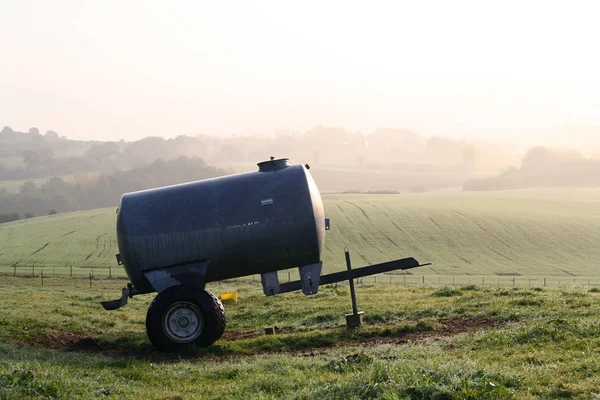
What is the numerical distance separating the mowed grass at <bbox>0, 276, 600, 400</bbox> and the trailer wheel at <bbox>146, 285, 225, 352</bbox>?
0.44 m

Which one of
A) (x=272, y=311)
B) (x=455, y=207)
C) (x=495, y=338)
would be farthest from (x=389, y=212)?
(x=495, y=338)

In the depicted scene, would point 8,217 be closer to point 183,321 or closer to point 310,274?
point 183,321

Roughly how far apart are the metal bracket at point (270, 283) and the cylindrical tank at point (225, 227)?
296 mm

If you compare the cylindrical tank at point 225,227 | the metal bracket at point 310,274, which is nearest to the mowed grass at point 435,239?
the metal bracket at point 310,274

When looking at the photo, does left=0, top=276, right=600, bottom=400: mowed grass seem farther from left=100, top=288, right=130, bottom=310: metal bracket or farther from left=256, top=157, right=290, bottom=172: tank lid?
left=256, top=157, right=290, bottom=172: tank lid

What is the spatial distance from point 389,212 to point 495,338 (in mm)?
77472

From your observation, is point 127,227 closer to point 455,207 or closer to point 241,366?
point 241,366

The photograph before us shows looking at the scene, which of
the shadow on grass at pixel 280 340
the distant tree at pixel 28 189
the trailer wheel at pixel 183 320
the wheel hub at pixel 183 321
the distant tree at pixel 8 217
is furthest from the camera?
the distant tree at pixel 28 189

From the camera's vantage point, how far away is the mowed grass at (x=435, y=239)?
65.6m

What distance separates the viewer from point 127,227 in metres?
15.5

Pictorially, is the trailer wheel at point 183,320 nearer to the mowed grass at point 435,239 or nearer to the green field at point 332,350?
the green field at point 332,350

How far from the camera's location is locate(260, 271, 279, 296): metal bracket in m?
16.0

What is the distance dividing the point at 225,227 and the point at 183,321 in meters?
2.26

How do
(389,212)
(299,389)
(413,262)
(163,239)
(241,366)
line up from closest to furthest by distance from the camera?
1. (299,389)
2. (241,366)
3. (163,239)
4. (413,262)
5. (389,212)
